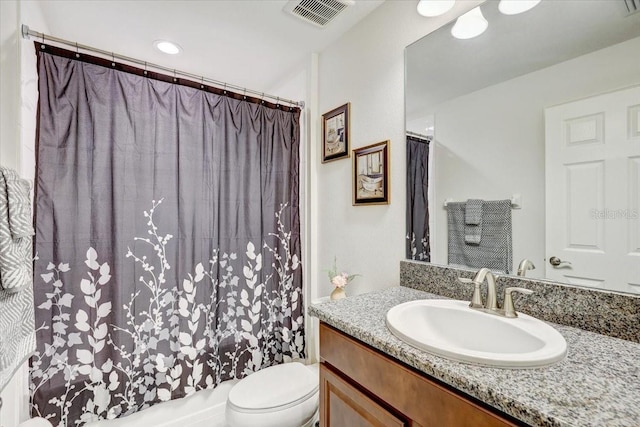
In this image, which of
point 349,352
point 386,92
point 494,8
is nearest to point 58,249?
point 349,352

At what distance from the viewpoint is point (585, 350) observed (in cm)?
73

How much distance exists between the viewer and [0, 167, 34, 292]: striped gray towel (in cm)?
87

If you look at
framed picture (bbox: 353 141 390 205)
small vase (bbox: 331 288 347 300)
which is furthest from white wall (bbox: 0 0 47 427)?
framed picture (bbox: 353 141 390 205)

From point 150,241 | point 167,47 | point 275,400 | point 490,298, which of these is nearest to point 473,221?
point 490,298

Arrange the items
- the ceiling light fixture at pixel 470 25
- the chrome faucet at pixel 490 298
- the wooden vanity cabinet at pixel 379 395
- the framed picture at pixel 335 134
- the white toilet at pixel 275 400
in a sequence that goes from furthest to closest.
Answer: the framed picture at pixel 335 134 → the white toilet at pixel 275 400 → the ceiling light fixture at pixel 470 25 → the chrome faucet at pixel 490 298 → the wooden vanity cabinet at pixel 379 395

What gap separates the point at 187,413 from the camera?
165 cm

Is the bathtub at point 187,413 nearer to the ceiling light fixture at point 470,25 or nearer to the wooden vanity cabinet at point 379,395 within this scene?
the wooden vanity cabinet at point 379,395

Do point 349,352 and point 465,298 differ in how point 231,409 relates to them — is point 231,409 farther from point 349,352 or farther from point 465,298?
point 465,298

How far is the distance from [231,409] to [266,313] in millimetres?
636

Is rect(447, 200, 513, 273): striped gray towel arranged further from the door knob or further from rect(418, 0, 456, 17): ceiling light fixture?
rect(418, 0, 456, 17): ceiling light fixture

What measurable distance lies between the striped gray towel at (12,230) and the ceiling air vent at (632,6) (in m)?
2.05

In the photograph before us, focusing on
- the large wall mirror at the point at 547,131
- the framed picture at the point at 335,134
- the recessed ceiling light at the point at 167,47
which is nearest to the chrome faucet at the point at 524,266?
the large wall mirror at the point at 547,131

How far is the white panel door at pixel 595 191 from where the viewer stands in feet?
2.72

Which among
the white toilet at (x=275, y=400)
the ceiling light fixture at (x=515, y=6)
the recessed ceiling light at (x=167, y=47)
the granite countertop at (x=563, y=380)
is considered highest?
the recessed ceiling light at (x=167, y=47)
